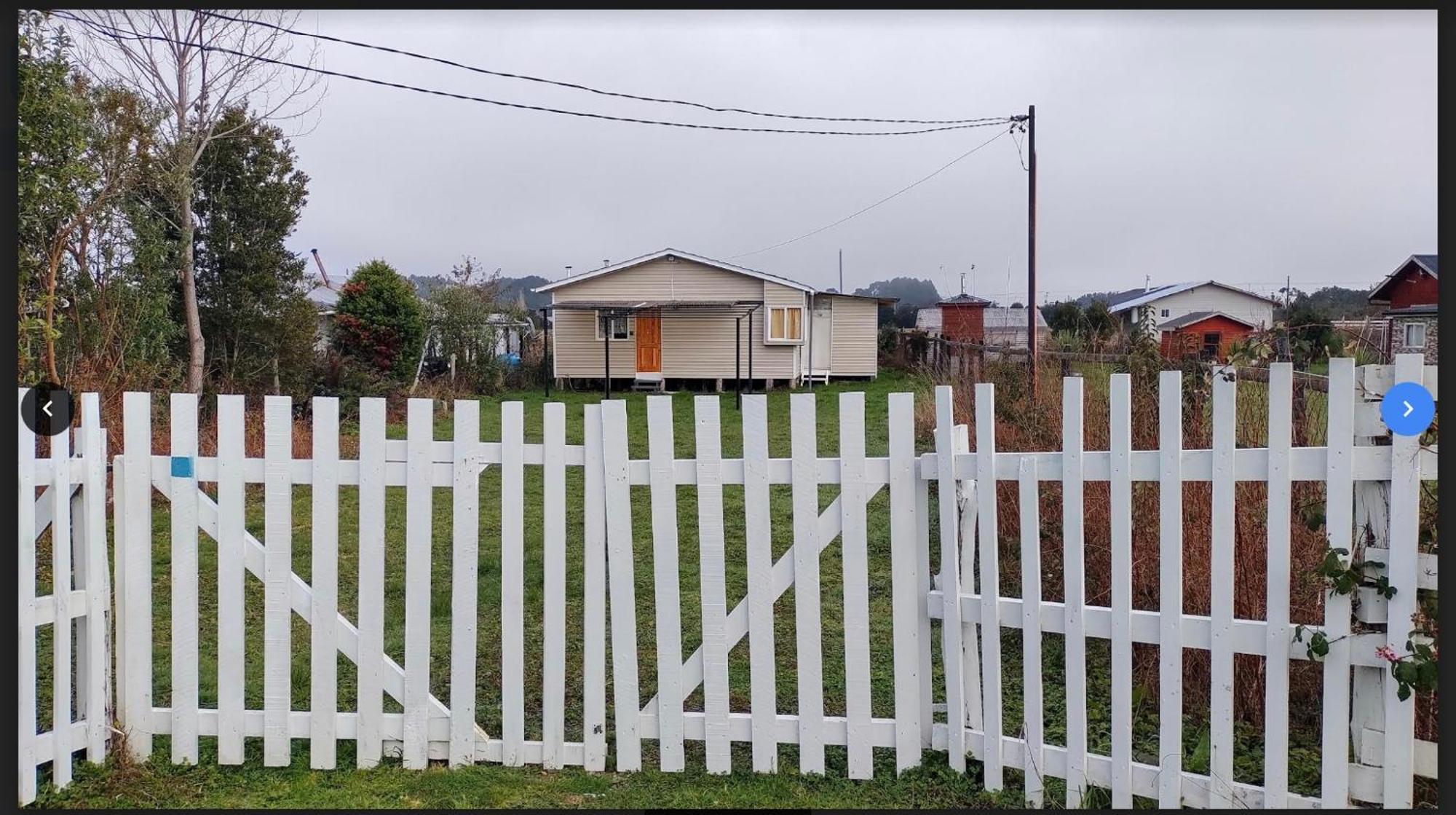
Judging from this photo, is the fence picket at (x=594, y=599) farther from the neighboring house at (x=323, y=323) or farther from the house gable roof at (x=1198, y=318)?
the house gable roof at (x=1198, y=318)

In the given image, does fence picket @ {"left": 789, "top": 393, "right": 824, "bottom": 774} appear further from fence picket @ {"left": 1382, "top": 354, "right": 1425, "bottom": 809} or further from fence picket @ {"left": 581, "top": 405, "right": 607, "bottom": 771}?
fence picket @ {"left": 1382, "top": 354, "right": 1425, "bottom": 809}

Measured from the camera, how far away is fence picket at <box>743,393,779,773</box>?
3.33m

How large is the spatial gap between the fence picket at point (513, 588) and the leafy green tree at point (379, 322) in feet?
57.8

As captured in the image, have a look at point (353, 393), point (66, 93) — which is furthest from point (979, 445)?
point (353, 393)

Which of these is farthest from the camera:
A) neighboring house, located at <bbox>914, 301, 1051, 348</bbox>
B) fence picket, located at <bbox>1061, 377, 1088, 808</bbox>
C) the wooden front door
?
neighboring house, located at <bbox>914, 301, 1051, 348</bbox>

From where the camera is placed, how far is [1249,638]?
9.52 ft

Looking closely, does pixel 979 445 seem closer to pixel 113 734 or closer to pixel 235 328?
pixel 113 734

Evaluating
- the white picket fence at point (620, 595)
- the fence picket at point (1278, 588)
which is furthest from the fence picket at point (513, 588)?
the fence picket at point (1278, 588)

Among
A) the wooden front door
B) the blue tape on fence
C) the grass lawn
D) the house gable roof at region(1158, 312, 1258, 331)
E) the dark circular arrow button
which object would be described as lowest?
the grass lawn

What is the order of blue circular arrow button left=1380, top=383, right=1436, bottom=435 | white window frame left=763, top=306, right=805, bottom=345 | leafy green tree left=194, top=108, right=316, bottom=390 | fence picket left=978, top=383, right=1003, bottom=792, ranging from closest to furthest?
blue circular arrow button left=1380, top=383, right=1436, bottom=435 → fence picket left=978, top=383, right=1003, bottom=792 → leafy green tree left=194, top=108, right=316, bottom=390 → white window frame left=763, top=306, right=805, bottom=345

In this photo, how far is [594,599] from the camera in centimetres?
340

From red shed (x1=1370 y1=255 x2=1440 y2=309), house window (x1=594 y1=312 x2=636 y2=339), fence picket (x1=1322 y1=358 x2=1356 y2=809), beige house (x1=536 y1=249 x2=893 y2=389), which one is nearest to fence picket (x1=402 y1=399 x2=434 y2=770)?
fence picket (x1=1322 y1=358 x2=1356 y2=809)

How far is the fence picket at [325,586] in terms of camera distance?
11.1 feet

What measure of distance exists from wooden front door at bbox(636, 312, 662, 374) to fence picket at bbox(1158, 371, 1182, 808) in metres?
19.9
